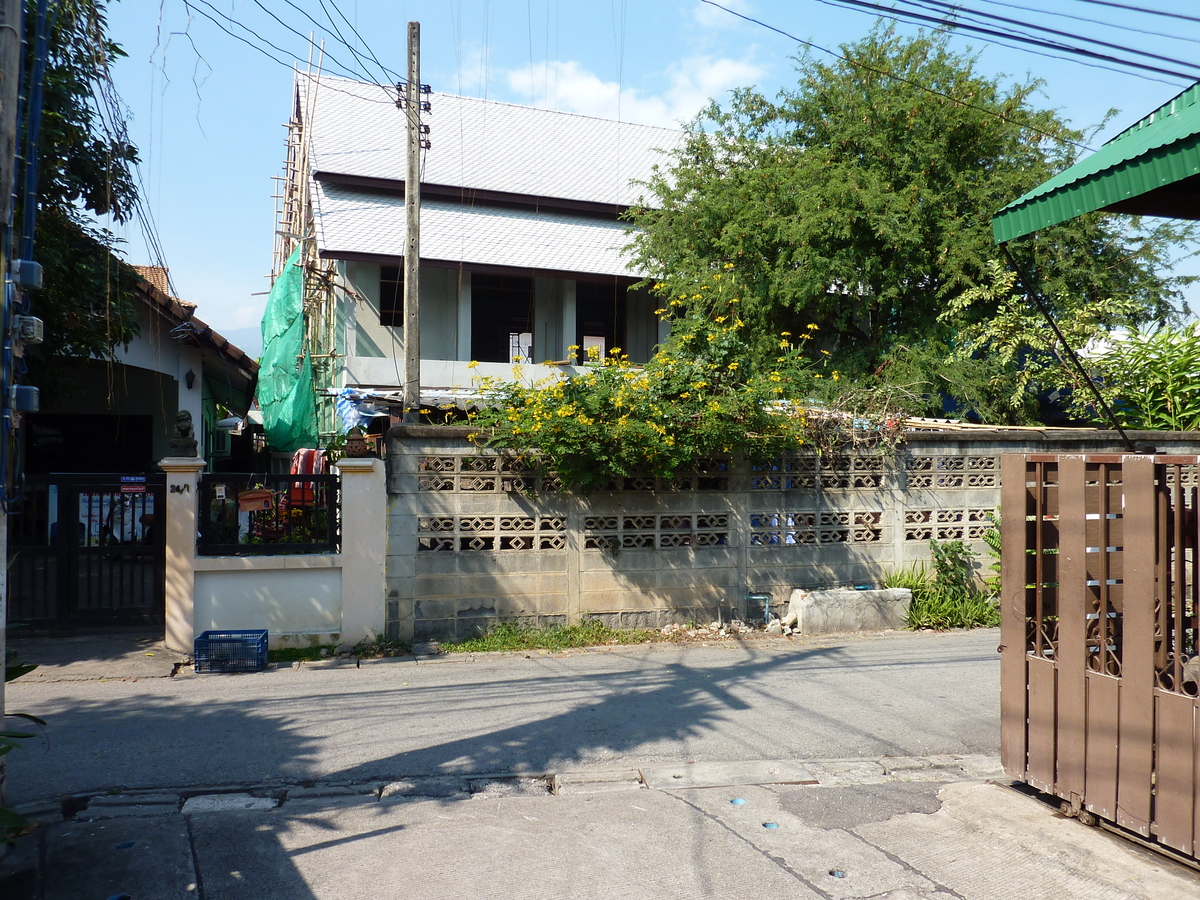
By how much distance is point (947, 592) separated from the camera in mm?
10023

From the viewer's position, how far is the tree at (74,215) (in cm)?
757

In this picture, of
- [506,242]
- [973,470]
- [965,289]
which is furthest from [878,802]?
[506,242]

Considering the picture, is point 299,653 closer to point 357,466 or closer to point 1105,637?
point 357,466

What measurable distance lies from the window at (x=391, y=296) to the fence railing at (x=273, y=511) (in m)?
8.29

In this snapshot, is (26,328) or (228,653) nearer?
(26,328)

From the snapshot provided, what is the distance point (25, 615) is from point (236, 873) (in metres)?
5.95

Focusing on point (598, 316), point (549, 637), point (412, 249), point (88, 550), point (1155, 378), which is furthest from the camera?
point (598, 316)

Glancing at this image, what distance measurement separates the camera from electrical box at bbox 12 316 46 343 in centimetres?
422

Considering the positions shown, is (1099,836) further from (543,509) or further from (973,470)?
(973,470)

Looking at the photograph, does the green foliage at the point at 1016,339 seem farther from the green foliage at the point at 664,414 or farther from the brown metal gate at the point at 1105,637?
the brown metal gate at the point at 1105,637

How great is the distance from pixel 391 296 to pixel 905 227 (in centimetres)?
954

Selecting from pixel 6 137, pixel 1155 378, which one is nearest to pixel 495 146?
pixel 1155 378

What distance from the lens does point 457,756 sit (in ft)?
18.9

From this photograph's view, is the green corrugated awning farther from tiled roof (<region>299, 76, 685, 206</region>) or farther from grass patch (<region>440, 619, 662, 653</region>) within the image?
tiled roof (<region>299, 76, 685, 206</region>)
